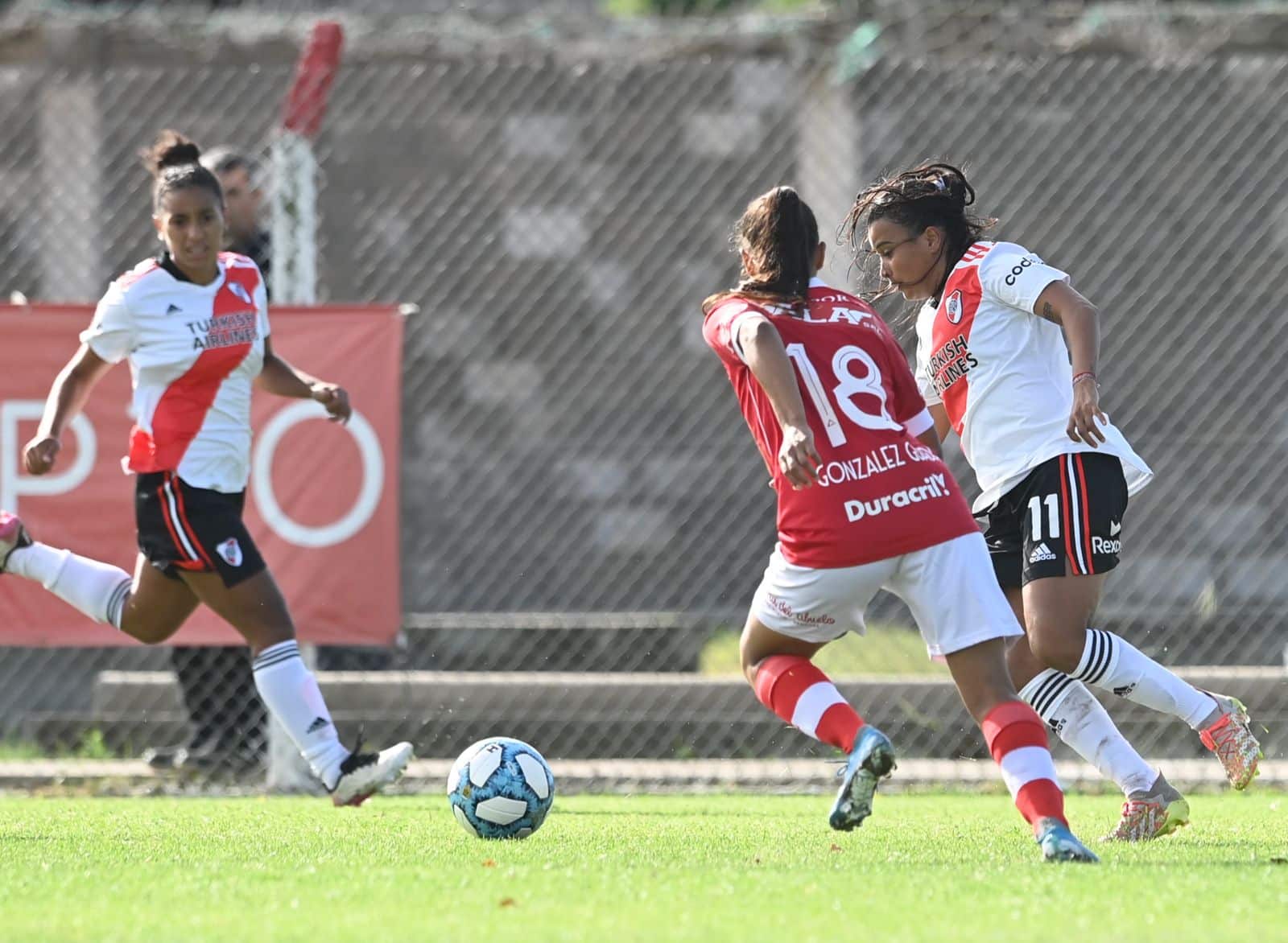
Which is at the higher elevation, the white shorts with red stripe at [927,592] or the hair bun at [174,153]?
the hair bun at [174,153]

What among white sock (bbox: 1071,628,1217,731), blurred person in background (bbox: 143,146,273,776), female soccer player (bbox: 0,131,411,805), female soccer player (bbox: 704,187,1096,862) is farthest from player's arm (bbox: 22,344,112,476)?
white sock (bbox: 1071,628,1217,731)

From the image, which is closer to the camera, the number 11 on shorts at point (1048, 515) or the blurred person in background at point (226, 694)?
the number 11 on shorts at point (1048, 515)

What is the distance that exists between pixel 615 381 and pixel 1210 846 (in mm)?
7010

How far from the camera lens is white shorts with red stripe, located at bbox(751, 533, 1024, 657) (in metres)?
4.31

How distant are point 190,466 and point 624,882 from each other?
2611 mm

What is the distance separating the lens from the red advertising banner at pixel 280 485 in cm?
743

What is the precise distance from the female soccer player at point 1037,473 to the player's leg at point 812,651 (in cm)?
85

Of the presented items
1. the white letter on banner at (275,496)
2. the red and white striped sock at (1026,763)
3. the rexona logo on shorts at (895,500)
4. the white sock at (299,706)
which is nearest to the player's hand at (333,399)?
the white sock at (299,706)

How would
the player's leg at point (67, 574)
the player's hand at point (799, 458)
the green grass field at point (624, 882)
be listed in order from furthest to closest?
the player's leg at point (67, 574)
the player's hand at point (799, 458)
the green grass field at point (624, 882)

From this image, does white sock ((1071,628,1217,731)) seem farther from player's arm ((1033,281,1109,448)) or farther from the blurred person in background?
the blurred person in background

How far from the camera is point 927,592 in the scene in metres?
4.34

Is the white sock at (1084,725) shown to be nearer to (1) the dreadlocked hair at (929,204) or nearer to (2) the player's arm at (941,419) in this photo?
(2) the player's arm at (941,419)

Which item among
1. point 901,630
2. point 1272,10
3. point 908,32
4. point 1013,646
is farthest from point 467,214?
point 1013,646

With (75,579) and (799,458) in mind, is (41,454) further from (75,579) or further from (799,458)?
(799,458)
